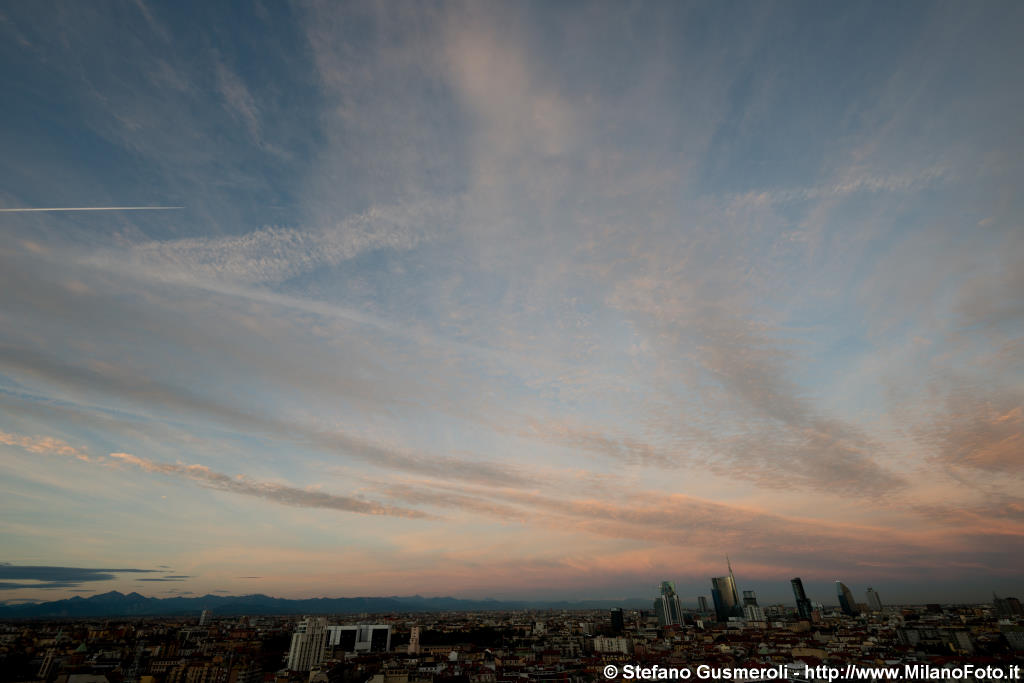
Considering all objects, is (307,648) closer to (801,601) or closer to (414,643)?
(414,643)

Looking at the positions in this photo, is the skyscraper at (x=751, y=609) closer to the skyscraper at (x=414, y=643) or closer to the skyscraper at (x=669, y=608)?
the skyscraper at (x=669, y=608)

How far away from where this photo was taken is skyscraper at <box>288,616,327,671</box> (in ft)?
169

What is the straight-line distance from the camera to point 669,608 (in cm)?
12388

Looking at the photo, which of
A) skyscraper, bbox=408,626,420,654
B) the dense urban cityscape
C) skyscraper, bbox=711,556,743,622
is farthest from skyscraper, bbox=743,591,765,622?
skyscraper, bbox=408,626,420,654

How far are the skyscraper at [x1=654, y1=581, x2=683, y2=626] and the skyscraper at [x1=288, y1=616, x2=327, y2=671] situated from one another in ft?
315

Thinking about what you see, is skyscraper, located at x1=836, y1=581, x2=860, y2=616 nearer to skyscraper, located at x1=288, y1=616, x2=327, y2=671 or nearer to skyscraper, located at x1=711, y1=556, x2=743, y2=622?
skyscraper, located at x1=711, y1=556, x2=743, y2=622

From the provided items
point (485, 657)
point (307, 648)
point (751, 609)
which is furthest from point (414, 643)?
point (751, 609)

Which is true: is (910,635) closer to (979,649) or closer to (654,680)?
(979,649)

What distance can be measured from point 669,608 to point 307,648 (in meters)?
104

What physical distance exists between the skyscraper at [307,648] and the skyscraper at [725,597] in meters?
119

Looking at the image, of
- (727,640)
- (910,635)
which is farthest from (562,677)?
(910,635)

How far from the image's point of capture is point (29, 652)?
4578 centimetres

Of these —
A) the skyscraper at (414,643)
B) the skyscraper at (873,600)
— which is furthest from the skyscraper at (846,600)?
Answer: the skyscraper at (414,643)

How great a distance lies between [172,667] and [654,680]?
4048 cm
